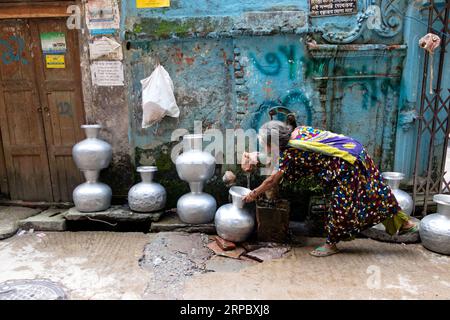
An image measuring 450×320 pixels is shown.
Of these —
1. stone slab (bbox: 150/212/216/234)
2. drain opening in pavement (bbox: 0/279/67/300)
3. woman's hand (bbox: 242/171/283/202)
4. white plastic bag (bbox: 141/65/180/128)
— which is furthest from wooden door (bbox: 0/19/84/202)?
woman's hand (bbox: 242/171/283/202)

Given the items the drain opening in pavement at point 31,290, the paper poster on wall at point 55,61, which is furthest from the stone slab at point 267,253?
the paper poster on wall at point 55,61

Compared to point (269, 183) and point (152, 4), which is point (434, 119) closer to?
point (269, 183)

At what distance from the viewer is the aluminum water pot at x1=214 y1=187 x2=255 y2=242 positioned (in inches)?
163

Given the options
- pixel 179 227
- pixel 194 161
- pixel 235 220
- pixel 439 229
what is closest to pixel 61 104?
pixel 194 161

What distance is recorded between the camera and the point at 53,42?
5.06 m

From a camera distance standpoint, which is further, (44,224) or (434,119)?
(44,224)

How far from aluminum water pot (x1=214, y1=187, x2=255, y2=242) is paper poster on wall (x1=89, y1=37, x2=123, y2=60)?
7.79ft

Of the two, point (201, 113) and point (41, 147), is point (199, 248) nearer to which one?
point (201, 113)

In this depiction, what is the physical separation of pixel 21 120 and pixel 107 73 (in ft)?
4.86

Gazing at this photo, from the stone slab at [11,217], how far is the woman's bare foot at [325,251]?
368 centimetres

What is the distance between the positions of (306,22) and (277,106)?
1.05 m

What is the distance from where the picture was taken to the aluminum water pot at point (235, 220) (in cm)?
414

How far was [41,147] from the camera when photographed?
5348 millimetres

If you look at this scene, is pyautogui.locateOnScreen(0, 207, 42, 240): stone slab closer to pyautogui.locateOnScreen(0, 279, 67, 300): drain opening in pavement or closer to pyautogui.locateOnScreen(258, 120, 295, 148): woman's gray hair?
pyautogui.locateOnScreen(0, 279, 67, 300): drain opening in pavement
